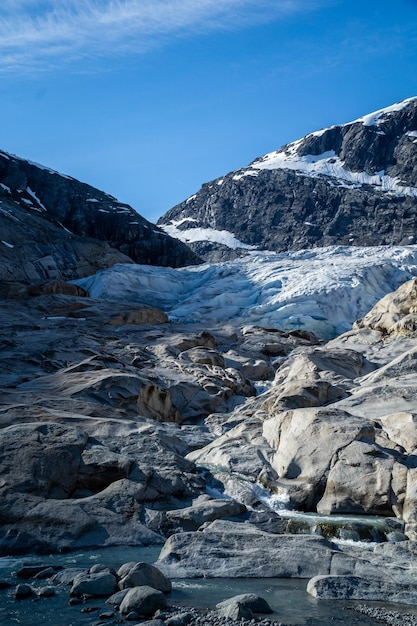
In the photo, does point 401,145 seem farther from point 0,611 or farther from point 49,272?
point 0,611

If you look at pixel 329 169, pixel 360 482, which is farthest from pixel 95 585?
pixel 329 169

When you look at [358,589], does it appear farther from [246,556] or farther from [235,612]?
[235,612]

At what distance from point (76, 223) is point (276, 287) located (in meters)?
33.8

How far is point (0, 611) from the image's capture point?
1087cm

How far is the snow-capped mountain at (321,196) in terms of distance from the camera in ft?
481

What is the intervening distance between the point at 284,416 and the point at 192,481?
3977mm

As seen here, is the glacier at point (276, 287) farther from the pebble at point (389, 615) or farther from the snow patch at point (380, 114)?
the snow patch at point (380, 114)

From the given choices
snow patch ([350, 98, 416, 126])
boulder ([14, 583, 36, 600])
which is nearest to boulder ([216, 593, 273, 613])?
boulder ([14, 583, 36, 600])

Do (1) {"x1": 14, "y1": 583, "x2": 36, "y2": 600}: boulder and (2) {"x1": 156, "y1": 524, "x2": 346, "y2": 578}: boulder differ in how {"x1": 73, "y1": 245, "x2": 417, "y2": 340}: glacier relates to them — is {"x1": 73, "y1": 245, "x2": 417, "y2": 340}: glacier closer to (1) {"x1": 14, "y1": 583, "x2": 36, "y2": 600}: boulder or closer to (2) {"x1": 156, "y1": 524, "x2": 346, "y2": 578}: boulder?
(2) {"x1": 156, "y1": 524, "x2": 346, "y2": 578}: boulder

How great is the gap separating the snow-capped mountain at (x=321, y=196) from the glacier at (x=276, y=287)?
7218 cm

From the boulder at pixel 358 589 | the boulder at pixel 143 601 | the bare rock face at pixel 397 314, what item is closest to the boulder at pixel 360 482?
the boulder at pixel 358 589

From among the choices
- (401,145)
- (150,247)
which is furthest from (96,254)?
(401,145)

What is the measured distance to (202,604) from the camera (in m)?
11.2

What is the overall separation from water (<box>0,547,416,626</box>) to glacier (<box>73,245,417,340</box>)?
40.0 meters
